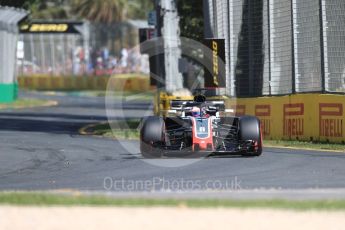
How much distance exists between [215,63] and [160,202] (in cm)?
1486

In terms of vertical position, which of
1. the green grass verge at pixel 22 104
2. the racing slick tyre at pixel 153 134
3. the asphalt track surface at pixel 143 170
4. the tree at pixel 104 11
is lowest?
the asphalt track surface at pixel 143 170

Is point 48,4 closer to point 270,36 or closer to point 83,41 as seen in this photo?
point 83,41

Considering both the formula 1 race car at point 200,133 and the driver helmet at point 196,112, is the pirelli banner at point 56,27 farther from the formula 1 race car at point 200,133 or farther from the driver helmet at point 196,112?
the driver helmet at point 196,112

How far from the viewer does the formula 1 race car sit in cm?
1831

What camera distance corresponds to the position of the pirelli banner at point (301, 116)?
2234 cm

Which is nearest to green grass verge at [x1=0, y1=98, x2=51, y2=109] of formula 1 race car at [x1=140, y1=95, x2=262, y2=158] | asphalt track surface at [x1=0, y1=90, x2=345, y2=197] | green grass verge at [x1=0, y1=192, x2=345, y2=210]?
asphalt track surface at [x1=0, y1=90, x2=345, y2=197]

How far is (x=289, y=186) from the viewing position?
46.4 feet

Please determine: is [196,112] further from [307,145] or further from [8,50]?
[8,50]

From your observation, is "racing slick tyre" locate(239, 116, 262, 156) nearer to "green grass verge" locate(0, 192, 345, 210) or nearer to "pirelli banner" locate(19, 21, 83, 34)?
"green grass verge" locate(0, 192, 345, 210)

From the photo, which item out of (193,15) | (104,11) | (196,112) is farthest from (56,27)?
(196,112)

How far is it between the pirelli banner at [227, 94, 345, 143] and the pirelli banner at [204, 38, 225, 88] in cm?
118

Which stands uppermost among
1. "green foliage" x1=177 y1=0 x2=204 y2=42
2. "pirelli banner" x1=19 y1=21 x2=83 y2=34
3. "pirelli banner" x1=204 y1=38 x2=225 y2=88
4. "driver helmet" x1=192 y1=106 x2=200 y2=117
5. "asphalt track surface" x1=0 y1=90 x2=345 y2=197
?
"pirelli banner" x1=19 y1=21 x2=83 y2=34

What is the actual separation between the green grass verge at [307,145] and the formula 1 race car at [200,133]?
9.45ft

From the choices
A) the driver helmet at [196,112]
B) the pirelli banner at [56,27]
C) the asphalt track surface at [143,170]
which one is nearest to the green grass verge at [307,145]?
the asphalt track surface at [143,170]
